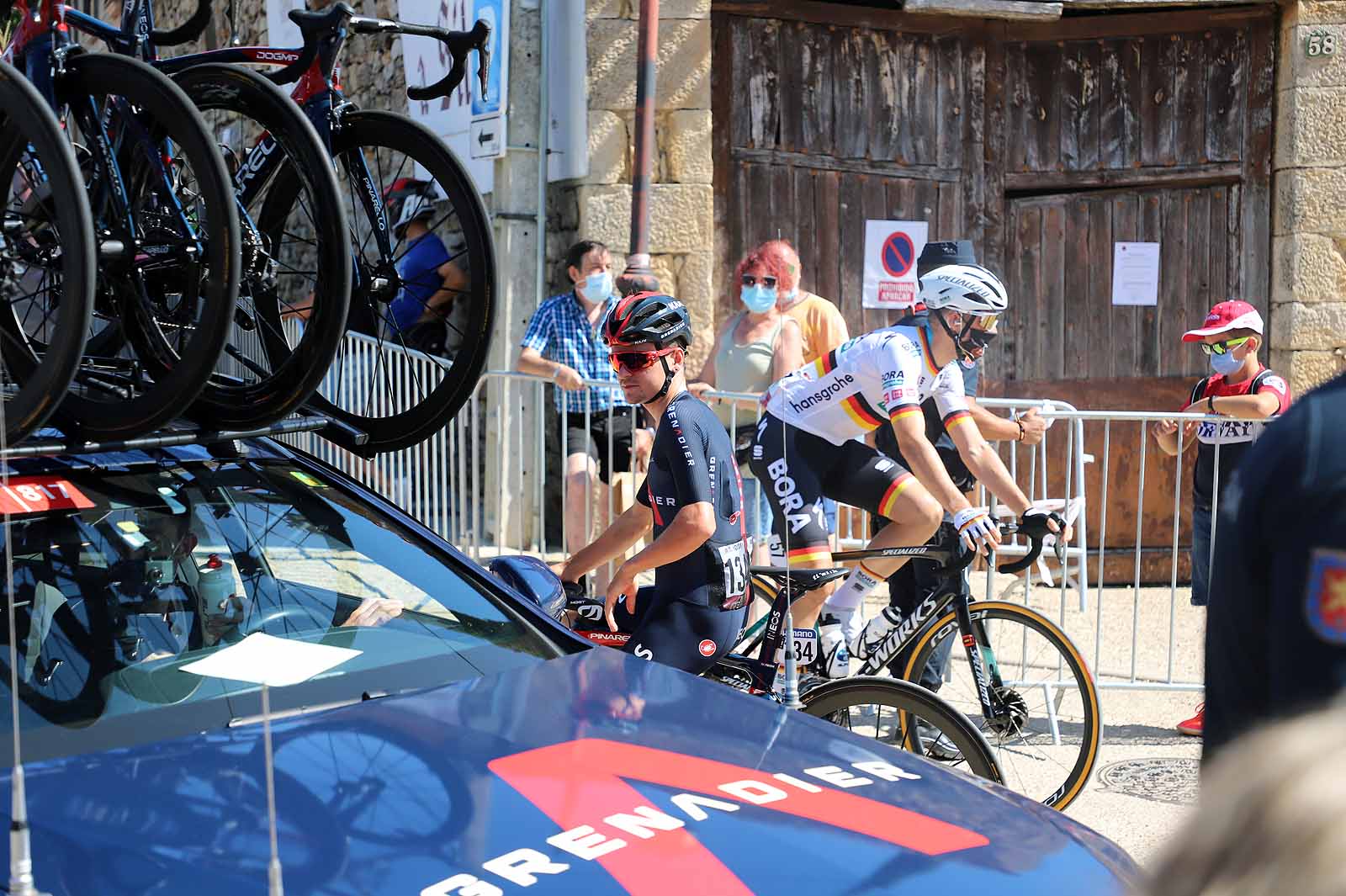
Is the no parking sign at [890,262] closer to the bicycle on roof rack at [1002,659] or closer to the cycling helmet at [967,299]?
the cycling helmet at [967,299]

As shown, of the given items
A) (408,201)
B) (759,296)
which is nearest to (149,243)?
(408,201)

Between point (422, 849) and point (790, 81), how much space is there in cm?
736

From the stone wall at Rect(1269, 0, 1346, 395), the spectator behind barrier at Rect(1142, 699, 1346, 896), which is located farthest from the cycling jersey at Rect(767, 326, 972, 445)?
the spectator behind barrier at Rect(1142, 699, 1346, 896)

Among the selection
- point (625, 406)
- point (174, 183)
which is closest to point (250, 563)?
point (174, 183)

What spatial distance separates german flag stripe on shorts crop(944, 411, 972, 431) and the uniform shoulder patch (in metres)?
4.19

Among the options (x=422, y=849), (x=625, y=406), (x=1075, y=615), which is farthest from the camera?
(x=1075, y=615)

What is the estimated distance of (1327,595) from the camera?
1250 millimetres

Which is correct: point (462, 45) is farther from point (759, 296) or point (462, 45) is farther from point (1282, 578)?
point (759, 296)

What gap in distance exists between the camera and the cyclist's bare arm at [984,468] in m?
5.40

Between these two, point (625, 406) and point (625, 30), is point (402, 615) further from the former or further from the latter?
point (625, 30)

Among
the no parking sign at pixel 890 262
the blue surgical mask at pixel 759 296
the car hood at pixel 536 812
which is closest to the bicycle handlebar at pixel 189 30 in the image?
the car hood at pixel 536 812

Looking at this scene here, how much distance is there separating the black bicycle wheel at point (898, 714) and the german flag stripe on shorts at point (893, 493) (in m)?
1.22

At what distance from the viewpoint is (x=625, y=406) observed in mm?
7266

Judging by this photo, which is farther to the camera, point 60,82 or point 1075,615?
point 1075,615
